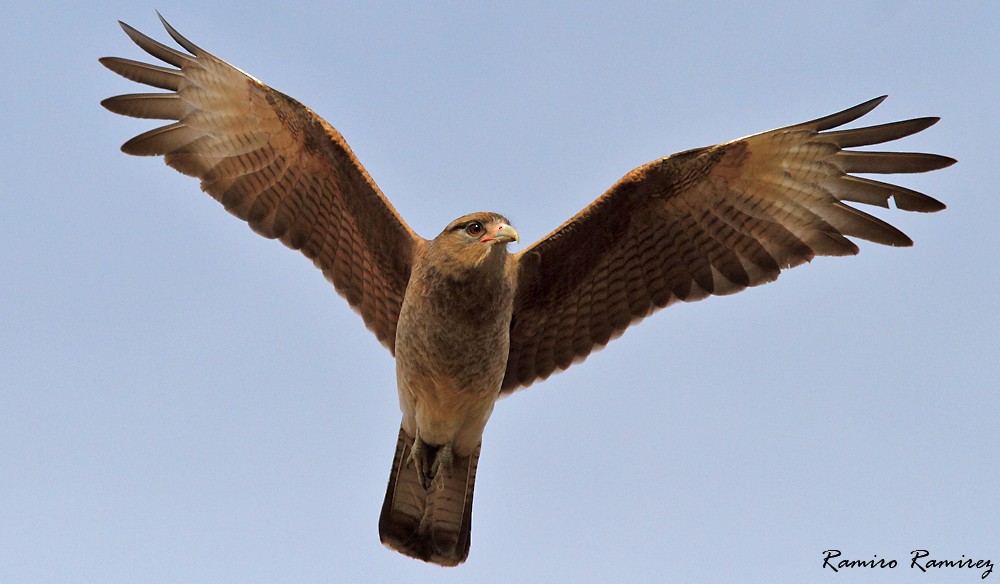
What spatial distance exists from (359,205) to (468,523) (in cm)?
283

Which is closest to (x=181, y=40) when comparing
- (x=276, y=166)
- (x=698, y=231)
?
(x=276, y=166)

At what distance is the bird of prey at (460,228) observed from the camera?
400 inches

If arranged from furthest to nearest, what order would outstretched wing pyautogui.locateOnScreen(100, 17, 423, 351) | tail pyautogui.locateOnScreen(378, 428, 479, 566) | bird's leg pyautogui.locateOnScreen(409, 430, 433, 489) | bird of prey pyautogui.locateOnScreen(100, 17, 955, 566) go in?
tail pyautogui.locateOnScreen(378, 428, 479, 566), bird's leg pyautogui.locateOnScreen(409, 430, 433, 489), outstretched wing pyautogui.locateOnScreen(100, 17, 423, 351), bird of prey pyautogui.locateOnScreen(100, 17, 955, 566)

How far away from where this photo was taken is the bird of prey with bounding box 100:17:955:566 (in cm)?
1017

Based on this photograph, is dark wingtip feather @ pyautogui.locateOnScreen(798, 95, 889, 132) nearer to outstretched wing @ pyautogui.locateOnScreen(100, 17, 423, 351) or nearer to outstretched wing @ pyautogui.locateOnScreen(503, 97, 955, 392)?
outstretched wing @ pyautogui.locateOnScreen(503, 97, 955, 392)

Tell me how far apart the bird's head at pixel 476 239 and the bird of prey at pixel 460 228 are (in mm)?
94

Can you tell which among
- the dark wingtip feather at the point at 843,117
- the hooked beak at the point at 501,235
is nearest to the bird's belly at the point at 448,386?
the hooked beak at the point at 501,235

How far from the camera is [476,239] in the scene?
31.9 feet

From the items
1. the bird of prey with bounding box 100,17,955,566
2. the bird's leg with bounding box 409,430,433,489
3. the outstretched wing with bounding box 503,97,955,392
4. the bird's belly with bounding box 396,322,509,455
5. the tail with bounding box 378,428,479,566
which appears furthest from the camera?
the tail with bounding box 378,428,479,566

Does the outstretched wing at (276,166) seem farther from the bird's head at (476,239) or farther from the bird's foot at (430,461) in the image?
the bird's foot at (430,461)

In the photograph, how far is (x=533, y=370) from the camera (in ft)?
36.7

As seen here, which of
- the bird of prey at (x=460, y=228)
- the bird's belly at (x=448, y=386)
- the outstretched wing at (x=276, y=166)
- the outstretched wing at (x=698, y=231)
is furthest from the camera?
the outstretched wing at (x=276, y=166)

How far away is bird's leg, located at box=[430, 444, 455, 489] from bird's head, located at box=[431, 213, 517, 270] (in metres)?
1.80

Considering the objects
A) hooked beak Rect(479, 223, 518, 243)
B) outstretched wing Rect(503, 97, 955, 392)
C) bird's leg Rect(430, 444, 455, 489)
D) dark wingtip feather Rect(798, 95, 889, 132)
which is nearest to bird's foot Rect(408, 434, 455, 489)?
bird's leg Rect(430, 444, 455, 489)
